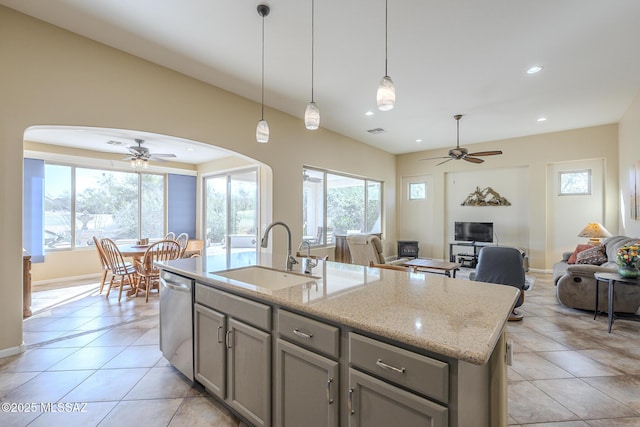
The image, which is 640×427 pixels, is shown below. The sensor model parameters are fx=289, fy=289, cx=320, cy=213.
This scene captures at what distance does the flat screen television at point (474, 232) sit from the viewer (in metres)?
6.92

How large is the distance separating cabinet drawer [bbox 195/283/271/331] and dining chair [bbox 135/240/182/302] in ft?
9.43

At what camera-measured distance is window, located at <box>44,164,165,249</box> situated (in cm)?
575

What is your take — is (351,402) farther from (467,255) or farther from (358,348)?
(467,255)

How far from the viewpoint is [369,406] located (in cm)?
115

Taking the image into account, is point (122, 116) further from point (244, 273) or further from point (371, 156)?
point (371, 156)

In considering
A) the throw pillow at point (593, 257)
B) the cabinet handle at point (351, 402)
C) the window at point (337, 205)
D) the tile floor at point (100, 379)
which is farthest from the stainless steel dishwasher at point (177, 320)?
the throw pillow at point (593, 257)

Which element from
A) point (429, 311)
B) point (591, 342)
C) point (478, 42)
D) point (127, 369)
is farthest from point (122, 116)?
point (591, 342)

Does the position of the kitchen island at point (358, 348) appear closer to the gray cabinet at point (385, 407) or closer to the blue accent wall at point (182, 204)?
the gray cabinet at point (385, 407)

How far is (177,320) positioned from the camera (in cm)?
224

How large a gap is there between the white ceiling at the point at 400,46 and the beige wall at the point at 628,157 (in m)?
0.27

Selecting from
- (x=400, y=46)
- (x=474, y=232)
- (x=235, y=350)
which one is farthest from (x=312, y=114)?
(x=474, y=232)

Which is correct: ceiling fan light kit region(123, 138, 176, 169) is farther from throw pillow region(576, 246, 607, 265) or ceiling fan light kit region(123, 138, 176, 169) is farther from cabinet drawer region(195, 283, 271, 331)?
throw pillow region(576, 246, 607, 265)

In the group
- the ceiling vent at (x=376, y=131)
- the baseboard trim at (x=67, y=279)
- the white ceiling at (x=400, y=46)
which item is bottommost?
the baseboard trim at (x=67, y=279)

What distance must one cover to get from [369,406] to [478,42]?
341 centimetres
